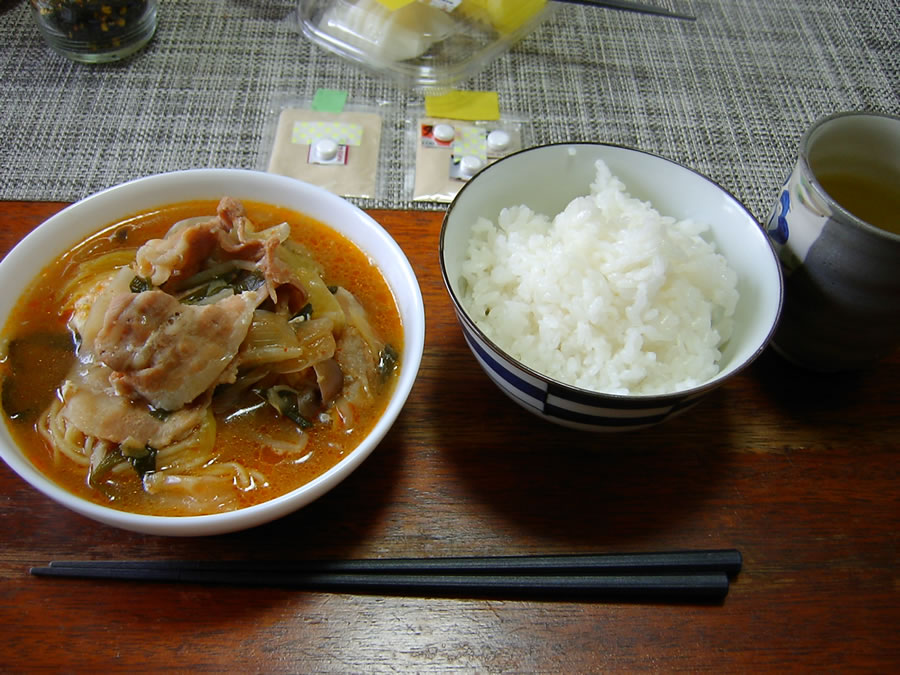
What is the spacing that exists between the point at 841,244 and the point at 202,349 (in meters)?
1.36

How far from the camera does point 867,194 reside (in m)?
1.66

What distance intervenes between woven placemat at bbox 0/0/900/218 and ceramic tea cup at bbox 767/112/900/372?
0.57 metres

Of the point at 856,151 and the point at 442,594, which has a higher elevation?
the point at 856,151

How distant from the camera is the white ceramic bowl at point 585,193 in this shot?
137cm

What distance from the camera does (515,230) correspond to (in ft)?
5.59

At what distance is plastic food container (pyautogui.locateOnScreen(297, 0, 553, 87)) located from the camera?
254cm

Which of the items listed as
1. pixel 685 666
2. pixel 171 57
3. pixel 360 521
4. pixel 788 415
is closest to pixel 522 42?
pixel 171 57

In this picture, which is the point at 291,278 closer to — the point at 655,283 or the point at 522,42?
the point at 655,283

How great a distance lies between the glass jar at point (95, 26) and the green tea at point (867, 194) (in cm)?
238

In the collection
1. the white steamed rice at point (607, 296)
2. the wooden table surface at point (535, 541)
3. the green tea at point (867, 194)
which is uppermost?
the green tea at point (867, 194)

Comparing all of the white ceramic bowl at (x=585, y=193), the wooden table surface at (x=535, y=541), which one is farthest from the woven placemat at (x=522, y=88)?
the wooden table surface at (x=535, y=541)

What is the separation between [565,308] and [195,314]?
31.5 inches

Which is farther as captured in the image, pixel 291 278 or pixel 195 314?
pixel 291 278

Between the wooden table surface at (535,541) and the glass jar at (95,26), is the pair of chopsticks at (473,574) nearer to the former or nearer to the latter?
the wooden table surface at (535,541)
